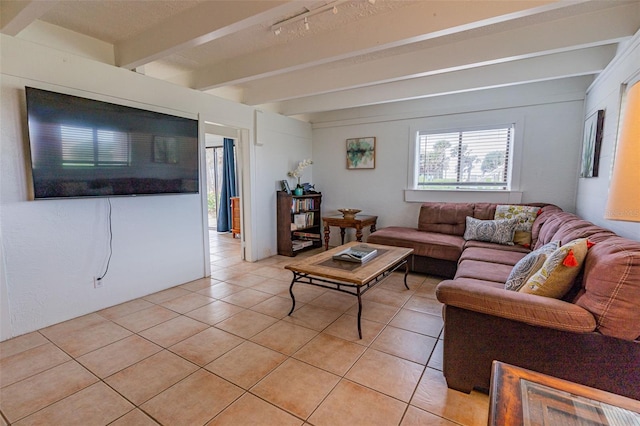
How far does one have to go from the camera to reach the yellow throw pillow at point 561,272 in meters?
1.52

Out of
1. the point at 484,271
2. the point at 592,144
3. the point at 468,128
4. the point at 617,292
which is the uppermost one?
the point at 468,128

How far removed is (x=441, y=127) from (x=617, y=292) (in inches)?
132

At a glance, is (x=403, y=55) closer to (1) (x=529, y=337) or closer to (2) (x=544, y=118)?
(2) (x=544, y=118)

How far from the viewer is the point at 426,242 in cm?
354

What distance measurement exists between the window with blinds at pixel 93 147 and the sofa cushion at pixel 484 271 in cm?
321

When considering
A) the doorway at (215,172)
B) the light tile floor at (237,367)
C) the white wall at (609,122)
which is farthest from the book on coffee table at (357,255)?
the doorway at (215,172)

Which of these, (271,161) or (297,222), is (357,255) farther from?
(271,161)

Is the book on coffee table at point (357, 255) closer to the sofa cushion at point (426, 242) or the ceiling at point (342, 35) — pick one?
the sofa cushion at point (426, 242)

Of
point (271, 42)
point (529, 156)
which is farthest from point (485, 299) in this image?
point (529, 156)

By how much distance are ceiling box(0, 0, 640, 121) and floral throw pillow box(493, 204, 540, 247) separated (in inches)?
57.2

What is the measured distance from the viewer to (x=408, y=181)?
4516mm

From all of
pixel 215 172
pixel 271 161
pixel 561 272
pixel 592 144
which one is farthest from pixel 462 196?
pixel 215 172

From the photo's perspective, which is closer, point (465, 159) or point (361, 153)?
point (465, 159)

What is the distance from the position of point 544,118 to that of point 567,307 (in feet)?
10.4
